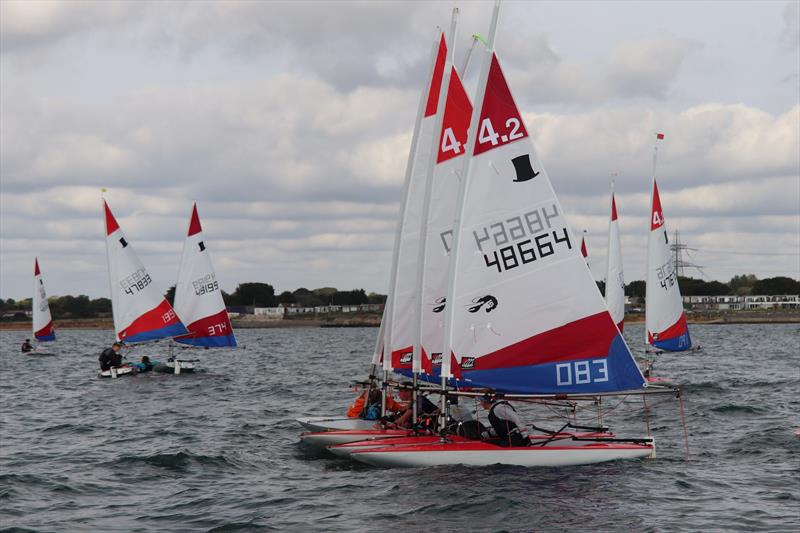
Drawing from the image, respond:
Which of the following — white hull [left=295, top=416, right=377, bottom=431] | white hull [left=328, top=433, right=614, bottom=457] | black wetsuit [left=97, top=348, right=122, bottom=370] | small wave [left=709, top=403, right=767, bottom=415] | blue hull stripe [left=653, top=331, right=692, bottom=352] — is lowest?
small wave [left=709, top=403, right=767, bottom=415]

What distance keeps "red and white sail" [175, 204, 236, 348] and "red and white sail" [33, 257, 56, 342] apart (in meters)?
32.6

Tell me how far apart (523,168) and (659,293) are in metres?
24.2

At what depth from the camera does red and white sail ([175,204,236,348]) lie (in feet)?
157

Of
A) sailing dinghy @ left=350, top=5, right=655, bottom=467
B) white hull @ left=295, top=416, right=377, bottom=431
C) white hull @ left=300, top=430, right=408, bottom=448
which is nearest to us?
A: sailing dinghy @ left=350, top=5, right=655, bottom=467

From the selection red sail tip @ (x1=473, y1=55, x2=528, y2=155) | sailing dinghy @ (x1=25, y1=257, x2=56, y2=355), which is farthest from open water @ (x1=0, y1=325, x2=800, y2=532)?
sailing dinghy @ (x1=25, y1=257, x2=56, y2=355)

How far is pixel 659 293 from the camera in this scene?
4097 centimetres

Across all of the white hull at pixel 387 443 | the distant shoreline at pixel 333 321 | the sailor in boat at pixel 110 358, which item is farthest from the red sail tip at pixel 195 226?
the distant shoreline at pixel 333 321

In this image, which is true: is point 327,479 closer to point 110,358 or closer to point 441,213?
point 441,213

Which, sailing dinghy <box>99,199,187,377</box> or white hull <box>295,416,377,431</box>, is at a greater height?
sailing dinghy <box>99,199,187,377</box>

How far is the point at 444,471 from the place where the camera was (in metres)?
18.1

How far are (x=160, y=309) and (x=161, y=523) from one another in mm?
30287

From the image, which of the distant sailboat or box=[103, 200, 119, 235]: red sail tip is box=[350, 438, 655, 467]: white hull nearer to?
the distant sailboat

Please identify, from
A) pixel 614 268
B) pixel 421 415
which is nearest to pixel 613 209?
pixel 614 268

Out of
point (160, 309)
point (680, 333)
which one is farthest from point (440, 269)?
point (160, 309)
